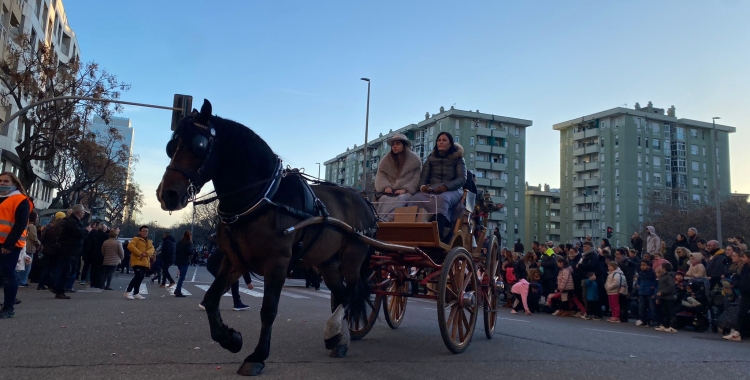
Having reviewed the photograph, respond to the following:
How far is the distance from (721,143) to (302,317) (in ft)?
291

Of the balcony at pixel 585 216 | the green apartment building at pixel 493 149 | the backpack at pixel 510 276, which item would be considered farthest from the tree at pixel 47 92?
the balcony at pixel 585 216

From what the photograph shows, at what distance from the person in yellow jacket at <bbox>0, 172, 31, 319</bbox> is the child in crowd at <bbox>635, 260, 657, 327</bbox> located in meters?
12.4

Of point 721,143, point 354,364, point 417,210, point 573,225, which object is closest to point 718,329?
point 417,210

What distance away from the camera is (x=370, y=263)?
7195 mm

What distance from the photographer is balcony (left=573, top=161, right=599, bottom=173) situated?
8156cm

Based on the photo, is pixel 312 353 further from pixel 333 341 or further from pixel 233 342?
pixel 233 342

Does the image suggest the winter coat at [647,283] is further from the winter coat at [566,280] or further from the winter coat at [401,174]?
the winter coat at [401,174]

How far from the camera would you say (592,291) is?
15266 millimetres

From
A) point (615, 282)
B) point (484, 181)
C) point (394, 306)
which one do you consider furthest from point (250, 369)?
point (484, 181)

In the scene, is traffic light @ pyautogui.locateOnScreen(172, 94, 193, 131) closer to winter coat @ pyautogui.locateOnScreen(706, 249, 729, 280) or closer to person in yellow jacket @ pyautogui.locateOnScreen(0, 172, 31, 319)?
person in yellow jacket @ pyautogui.locateOnScreen(0, 172, 31, 319)

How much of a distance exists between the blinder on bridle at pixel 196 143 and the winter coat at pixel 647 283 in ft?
38.8

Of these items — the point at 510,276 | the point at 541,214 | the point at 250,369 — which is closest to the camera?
the point at 250,369

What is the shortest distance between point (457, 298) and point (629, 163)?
78.1 m

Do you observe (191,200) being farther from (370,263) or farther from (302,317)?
(302,317)
